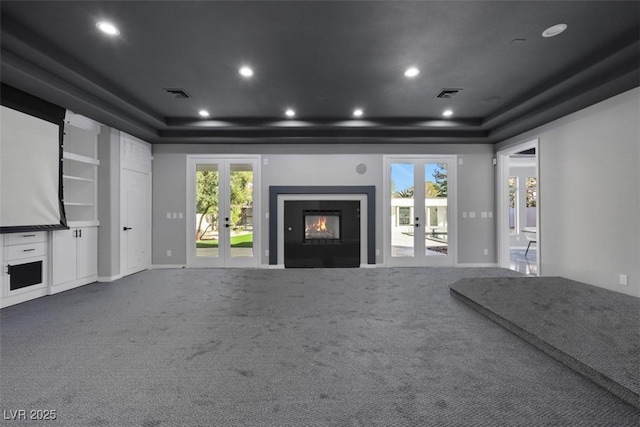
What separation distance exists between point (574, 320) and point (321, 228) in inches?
167

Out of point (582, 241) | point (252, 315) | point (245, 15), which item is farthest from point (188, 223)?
point (582, 241)

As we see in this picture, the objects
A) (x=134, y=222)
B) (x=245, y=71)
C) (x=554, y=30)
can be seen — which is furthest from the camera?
(x=134, y=222)

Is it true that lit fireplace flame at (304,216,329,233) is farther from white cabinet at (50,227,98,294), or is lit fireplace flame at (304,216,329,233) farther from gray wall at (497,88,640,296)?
gray wall at (497,88,640,296)

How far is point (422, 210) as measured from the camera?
6.23 metres

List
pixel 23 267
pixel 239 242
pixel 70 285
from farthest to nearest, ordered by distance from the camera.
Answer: pixel 239 242 < pixel 70 285 < pixel 23 267

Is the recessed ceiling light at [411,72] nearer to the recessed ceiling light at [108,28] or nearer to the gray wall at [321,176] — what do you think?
the gray wall at [321,176]

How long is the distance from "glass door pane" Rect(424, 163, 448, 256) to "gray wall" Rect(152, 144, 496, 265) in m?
0.29

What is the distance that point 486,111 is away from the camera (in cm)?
512

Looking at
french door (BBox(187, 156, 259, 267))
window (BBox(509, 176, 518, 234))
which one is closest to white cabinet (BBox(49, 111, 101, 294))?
french door (BBox(187, 156, 259, 267))

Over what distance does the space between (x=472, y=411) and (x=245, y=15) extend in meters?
3.19

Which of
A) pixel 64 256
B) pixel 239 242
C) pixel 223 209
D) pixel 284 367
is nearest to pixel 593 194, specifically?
pixel 284 367

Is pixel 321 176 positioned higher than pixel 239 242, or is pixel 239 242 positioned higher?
pixel 321 176

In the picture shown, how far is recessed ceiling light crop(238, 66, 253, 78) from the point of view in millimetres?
3551

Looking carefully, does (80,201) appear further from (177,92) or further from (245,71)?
(245,71)
